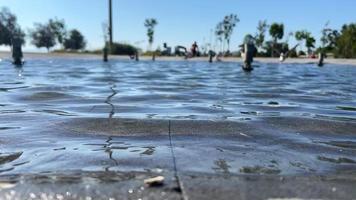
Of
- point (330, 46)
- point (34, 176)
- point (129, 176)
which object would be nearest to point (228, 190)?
point (129, 176)

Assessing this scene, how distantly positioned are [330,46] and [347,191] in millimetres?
74075

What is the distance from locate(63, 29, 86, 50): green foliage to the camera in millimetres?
95688

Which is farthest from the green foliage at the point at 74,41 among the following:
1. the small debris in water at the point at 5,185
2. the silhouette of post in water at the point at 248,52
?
the small debris in water at the point at 5,185

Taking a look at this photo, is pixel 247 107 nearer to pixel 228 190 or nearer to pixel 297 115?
pixel 297 115

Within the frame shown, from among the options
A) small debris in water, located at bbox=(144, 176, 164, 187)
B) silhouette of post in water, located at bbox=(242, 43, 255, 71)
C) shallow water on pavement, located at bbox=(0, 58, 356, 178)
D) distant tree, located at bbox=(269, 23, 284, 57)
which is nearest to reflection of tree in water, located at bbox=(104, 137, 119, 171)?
shallow water on pavement, located at bbox=(0, 58, 356, 178)

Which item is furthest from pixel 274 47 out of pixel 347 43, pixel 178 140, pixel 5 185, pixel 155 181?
pixel 5 185

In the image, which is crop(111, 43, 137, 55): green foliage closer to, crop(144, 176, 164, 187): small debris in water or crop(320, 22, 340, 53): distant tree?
crop(320, 22, 340, 53): distant tree

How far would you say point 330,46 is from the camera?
73.6m

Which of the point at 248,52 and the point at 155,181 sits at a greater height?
the point at 248,52

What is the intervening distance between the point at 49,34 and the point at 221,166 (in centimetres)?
9507

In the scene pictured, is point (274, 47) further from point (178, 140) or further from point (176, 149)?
point (176, 149)

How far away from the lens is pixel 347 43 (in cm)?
6109

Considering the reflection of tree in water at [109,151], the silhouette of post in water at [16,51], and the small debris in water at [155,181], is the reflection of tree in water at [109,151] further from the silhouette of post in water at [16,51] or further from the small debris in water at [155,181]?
the silhouette of post in water at [16,51]

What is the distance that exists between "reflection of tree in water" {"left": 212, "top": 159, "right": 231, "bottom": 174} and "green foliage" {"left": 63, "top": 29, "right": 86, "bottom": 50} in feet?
309
